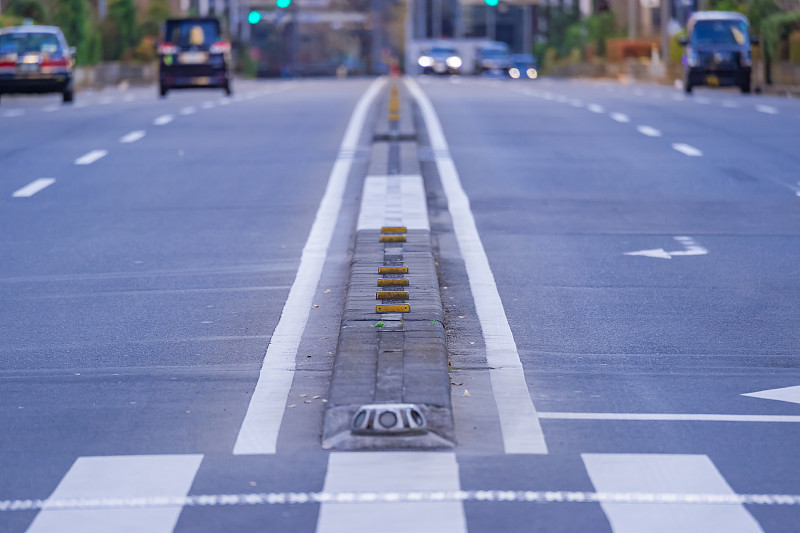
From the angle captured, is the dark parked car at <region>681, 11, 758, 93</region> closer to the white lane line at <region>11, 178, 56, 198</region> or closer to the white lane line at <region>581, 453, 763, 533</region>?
the white lane line at <region>11, 178, 56, 198</region>

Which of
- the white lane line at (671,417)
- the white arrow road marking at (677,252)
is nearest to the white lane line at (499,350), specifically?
the white lane line at (671,417)

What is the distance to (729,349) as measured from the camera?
8.05 m

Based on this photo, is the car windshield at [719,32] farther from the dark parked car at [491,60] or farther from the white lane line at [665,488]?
the white lane line at [665,488]

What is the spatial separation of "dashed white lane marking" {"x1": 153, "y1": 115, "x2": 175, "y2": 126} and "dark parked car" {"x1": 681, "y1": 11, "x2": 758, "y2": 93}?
1866cm

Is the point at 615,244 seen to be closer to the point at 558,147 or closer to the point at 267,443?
the point at 267,443

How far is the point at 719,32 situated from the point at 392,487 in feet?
135

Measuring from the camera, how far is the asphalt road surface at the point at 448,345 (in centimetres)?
536

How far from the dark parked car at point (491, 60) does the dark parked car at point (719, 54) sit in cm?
3887

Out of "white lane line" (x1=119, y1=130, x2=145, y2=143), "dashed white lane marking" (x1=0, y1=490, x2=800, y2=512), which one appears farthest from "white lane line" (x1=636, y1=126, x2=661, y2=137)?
"dashed white lane marking" (x1=0, y1=490, x2=800, y2=512)

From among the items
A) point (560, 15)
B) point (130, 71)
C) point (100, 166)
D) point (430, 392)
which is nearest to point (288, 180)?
point (100, 166)

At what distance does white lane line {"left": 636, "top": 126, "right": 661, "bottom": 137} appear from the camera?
23547mm

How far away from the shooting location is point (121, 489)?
5.48 metres

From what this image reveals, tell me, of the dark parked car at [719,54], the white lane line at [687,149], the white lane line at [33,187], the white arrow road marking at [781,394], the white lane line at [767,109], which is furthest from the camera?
the dark parked car at [719,54]

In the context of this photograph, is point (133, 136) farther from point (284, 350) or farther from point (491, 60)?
point (491, 60)
